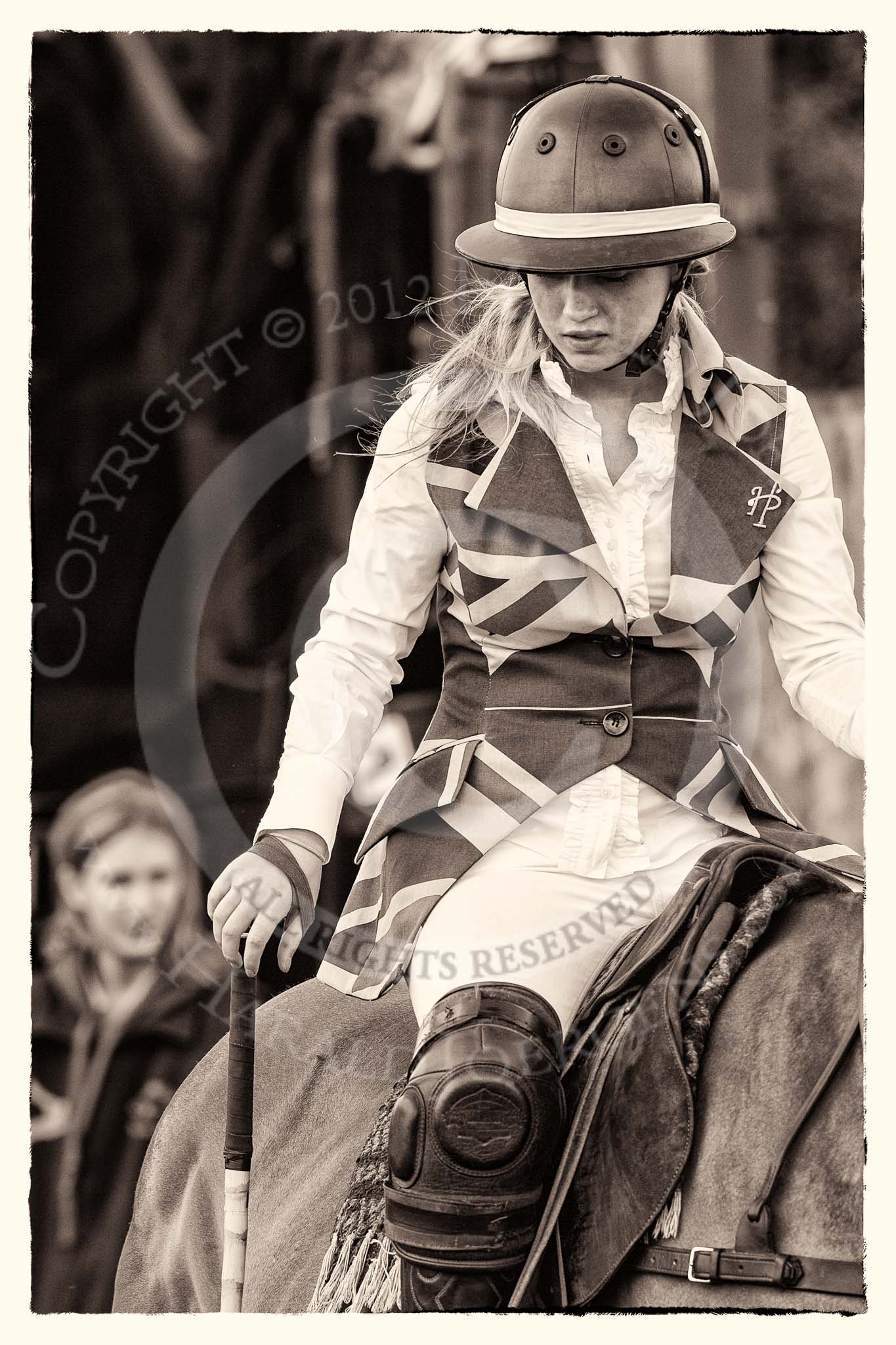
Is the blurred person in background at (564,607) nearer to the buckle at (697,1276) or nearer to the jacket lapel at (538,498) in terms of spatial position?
the jacket lapel at (538,498)

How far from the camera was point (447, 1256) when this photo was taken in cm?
192

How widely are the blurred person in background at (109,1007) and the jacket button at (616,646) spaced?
1115mm

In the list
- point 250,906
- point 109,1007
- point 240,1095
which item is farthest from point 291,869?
point 109,1007

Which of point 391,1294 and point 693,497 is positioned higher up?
point 693,497

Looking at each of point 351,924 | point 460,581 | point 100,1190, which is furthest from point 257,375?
point 100,1190

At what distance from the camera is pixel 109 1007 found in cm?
302

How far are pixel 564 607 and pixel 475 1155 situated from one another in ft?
2.26

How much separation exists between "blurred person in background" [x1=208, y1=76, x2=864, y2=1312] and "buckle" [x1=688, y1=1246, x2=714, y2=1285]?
0.90ft

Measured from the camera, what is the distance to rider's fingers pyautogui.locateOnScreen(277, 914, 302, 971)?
2107 mm

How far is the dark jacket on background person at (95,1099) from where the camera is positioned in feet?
8.69

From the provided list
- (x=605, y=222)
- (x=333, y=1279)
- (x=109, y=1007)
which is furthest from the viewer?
(x=109, y=1007)

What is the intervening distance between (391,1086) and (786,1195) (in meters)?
0.65

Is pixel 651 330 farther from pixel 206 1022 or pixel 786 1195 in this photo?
pixel 206 1022

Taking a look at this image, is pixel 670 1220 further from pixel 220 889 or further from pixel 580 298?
pixel 580 298
